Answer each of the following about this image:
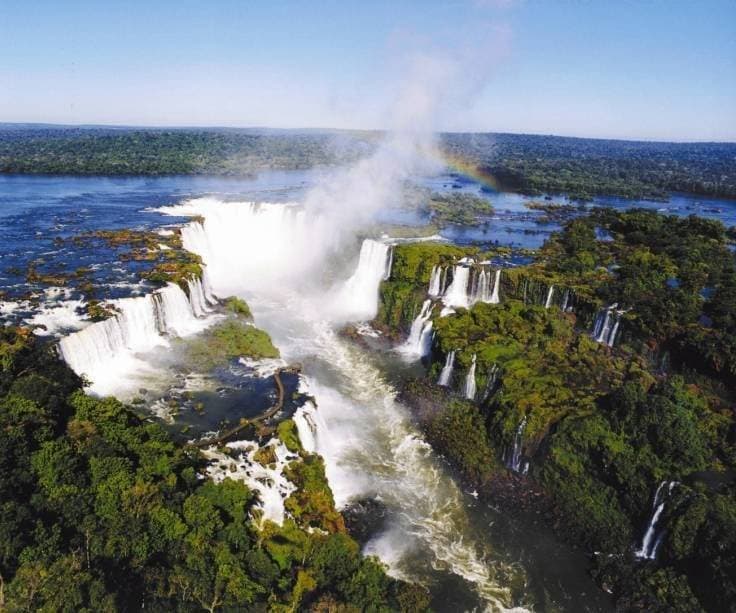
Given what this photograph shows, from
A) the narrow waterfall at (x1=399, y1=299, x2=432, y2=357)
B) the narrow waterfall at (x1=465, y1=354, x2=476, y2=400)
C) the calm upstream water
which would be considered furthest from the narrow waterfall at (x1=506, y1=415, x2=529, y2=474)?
the narrow waterfall at (x1=399, y1=299, x2=432, y2=357)

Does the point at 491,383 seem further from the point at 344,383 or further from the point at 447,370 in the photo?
the point at 344,383

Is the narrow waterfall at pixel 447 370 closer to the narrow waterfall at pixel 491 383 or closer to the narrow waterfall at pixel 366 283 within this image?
the narrow waterfall at pixel 491 383

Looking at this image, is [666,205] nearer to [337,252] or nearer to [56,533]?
[337,252]

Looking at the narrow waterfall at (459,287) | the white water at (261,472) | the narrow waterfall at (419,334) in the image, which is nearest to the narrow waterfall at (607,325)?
the narrow waterfall at (459,287)

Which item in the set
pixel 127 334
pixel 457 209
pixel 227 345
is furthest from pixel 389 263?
pixel 457 209

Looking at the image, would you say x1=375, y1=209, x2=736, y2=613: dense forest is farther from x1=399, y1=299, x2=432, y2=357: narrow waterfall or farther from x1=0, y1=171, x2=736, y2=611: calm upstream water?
x1=0, y1=171, x2=736, y2=611: calm upstream water

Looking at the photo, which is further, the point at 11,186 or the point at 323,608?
the point at 11,186

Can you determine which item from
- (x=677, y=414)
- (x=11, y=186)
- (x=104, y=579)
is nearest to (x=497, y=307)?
(x=677, y=414)
